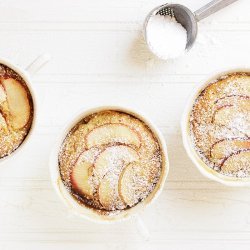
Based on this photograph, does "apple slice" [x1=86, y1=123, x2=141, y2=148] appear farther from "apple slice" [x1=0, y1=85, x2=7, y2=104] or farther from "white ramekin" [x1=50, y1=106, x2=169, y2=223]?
"apple slice" [x1=0, y1=85, x2=7, y2=104]

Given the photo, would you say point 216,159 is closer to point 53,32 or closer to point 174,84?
point 174,84

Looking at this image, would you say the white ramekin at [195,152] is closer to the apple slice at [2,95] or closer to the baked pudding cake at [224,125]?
the baked pudding cake at [224,125]

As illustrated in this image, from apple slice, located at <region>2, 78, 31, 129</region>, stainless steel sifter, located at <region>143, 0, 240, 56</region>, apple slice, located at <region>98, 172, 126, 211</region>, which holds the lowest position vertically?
apple slice, located at <region>98, 172, 126, 211</region>

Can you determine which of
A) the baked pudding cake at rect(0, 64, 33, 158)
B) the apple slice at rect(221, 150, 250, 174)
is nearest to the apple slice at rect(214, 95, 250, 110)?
the apple slice at rect(221, 150, 250, 174)

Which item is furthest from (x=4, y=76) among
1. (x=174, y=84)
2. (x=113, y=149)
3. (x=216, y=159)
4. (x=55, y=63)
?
(x=216, y=159)

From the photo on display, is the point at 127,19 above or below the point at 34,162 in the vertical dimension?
above

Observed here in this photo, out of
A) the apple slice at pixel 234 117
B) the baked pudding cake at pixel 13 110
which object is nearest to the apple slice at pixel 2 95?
the baked pudding cake at pixel 13 110
